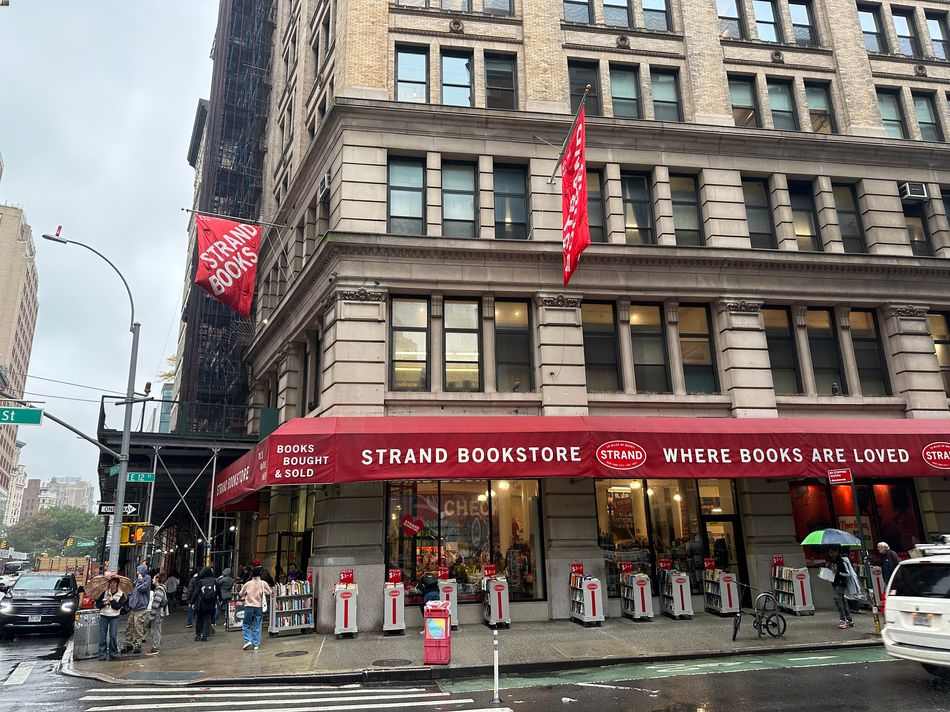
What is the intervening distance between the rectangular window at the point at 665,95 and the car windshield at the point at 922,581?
611 inches

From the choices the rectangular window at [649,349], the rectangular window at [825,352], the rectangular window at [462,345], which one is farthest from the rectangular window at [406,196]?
the rectangular window at [825,352]

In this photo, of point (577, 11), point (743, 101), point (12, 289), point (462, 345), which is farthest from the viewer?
point (12, 289)

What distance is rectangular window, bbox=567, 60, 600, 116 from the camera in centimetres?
2061

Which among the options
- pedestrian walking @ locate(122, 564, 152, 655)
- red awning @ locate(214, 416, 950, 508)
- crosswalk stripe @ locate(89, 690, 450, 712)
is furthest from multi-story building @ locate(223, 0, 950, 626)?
crosswalk stripe @ locate(89, 690, 450, 712)

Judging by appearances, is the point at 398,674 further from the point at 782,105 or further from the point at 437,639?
the point at 782,105

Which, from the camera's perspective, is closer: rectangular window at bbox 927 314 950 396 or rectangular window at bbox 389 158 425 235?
rectangular window at bbox 389 158 425 235

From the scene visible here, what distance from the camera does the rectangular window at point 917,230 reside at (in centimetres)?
2169

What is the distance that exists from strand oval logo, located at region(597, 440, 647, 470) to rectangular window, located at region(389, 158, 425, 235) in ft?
26.6

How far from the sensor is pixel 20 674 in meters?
12.5

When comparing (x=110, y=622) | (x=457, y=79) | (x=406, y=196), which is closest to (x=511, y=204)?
(x=406, y=196)

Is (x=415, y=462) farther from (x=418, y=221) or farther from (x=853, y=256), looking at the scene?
(x=853, y=256)

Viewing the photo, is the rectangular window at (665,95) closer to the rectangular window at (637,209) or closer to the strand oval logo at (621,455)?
the rectangular window at (637,209)

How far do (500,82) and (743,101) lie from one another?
330 inches

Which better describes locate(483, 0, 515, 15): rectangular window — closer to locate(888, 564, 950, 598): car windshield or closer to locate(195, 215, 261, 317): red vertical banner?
locate(195, 215, 261, 317): red vertical banner
